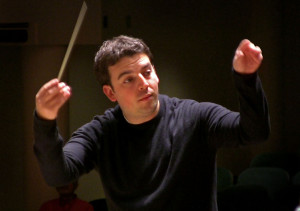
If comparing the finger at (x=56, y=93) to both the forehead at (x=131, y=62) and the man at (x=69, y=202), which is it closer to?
the forehead at (x=131, y=62)

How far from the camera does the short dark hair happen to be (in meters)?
1.60

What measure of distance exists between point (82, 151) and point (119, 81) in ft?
0.86

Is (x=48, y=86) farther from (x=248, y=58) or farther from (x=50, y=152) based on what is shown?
(x=248, y=58)

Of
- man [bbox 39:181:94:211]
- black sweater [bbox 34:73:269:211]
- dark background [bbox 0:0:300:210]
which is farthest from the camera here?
dark background [bbox 0:0:300:210]

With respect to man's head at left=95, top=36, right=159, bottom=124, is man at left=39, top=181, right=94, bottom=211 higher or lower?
lower

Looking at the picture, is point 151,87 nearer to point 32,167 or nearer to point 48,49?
point 48,49

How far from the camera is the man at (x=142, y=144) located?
4.76 ft

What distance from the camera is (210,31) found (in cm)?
666

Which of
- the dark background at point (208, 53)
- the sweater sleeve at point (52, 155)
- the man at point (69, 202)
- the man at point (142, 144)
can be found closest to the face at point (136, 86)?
the man at point (142, 144)

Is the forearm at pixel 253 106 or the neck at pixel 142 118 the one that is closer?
the forearm at pixel 253 106

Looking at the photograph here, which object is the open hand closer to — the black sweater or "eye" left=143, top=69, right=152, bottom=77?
the black sweater

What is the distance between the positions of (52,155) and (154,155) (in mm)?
358

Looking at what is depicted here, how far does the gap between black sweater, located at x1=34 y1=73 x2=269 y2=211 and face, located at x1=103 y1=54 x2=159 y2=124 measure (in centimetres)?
7

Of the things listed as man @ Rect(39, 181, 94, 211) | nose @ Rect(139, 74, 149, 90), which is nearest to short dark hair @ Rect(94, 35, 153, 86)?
nose @ Rect(139, 74, 149, 90)
